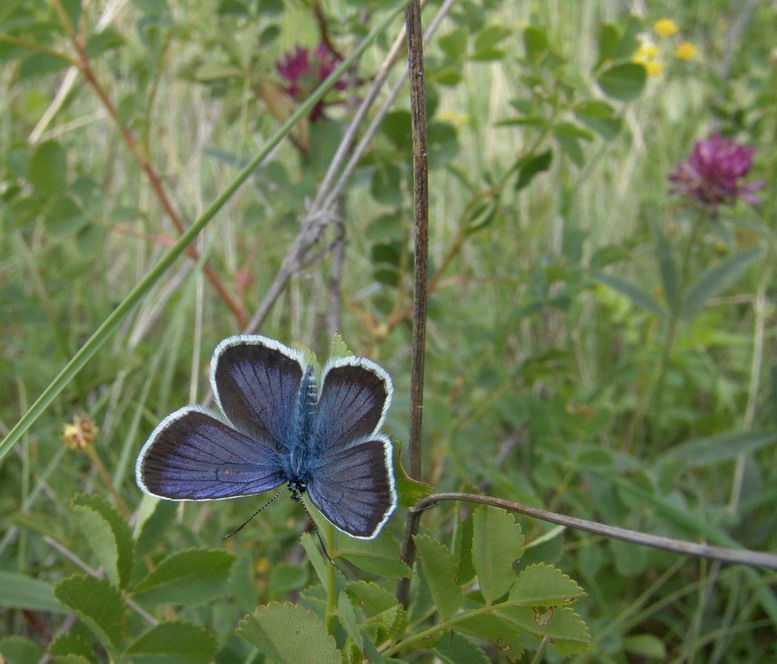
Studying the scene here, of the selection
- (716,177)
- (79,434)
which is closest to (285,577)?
(79,434)

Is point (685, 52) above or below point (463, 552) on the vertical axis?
above

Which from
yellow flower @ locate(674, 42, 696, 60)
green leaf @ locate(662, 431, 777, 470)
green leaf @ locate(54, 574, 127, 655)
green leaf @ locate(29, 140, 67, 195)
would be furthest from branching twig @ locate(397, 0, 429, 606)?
yellow flower @ locate(674, 42, 696, 60)

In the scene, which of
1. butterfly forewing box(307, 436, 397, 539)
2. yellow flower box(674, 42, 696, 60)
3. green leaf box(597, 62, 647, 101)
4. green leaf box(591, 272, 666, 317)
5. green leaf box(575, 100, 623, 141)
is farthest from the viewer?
yellow flower box(674, 42, 696, 60)

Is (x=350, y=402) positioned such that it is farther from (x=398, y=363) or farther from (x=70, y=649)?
(x=398, y=363)

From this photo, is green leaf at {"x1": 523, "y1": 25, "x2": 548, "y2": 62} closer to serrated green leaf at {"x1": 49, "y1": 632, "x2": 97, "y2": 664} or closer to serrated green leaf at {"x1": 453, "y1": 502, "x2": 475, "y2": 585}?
serrated green leaf at {"x1": 453, "y1": 502, "x2": 475, "y2": 585}

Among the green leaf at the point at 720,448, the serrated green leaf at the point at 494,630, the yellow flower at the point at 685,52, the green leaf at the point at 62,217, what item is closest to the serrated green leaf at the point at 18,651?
the serrated green leaf at the point at 494,630

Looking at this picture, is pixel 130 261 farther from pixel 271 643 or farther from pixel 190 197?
pixel 271 643
